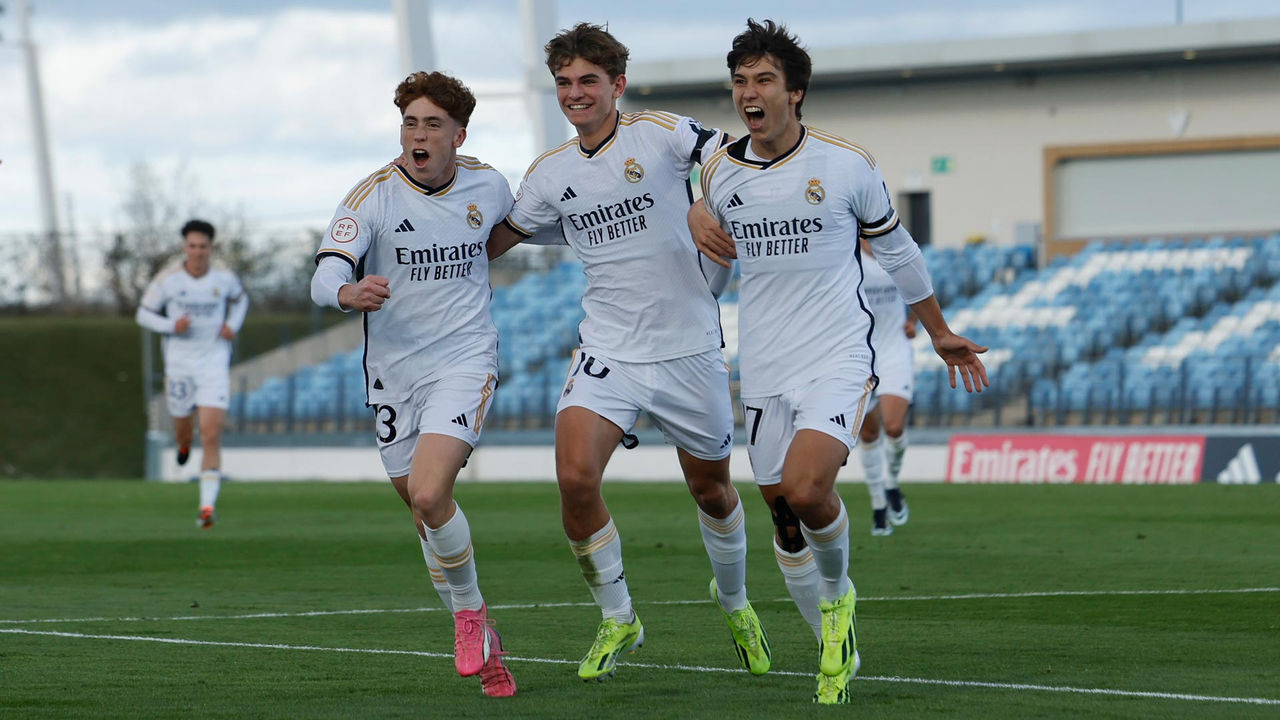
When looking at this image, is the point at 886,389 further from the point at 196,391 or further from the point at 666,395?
the point at 666,395

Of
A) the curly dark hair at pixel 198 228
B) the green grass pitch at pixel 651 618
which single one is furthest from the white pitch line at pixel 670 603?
the curly dark hair at pixel 198 228

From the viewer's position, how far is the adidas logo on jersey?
19672mm

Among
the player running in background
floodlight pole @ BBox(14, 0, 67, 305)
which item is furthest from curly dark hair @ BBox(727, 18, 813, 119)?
floodlight pole @ BBox(14, 0, 67, 305)

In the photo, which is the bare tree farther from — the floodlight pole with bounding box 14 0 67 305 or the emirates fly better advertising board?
the emirates fly better advertising board

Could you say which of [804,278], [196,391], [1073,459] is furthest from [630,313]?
[1073,459]

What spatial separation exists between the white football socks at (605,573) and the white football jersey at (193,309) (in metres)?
9.05

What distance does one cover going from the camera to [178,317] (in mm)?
15141

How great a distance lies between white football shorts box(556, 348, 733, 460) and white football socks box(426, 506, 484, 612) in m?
0.65

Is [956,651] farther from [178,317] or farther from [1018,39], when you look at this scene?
[1018,39]

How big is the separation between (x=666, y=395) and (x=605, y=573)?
2.48ft

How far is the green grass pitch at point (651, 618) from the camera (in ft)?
20.2

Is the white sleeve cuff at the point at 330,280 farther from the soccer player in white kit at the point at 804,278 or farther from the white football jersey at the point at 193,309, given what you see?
the white football jersey at the point at 193,309

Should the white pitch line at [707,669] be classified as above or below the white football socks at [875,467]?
above

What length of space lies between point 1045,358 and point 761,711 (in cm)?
1891
